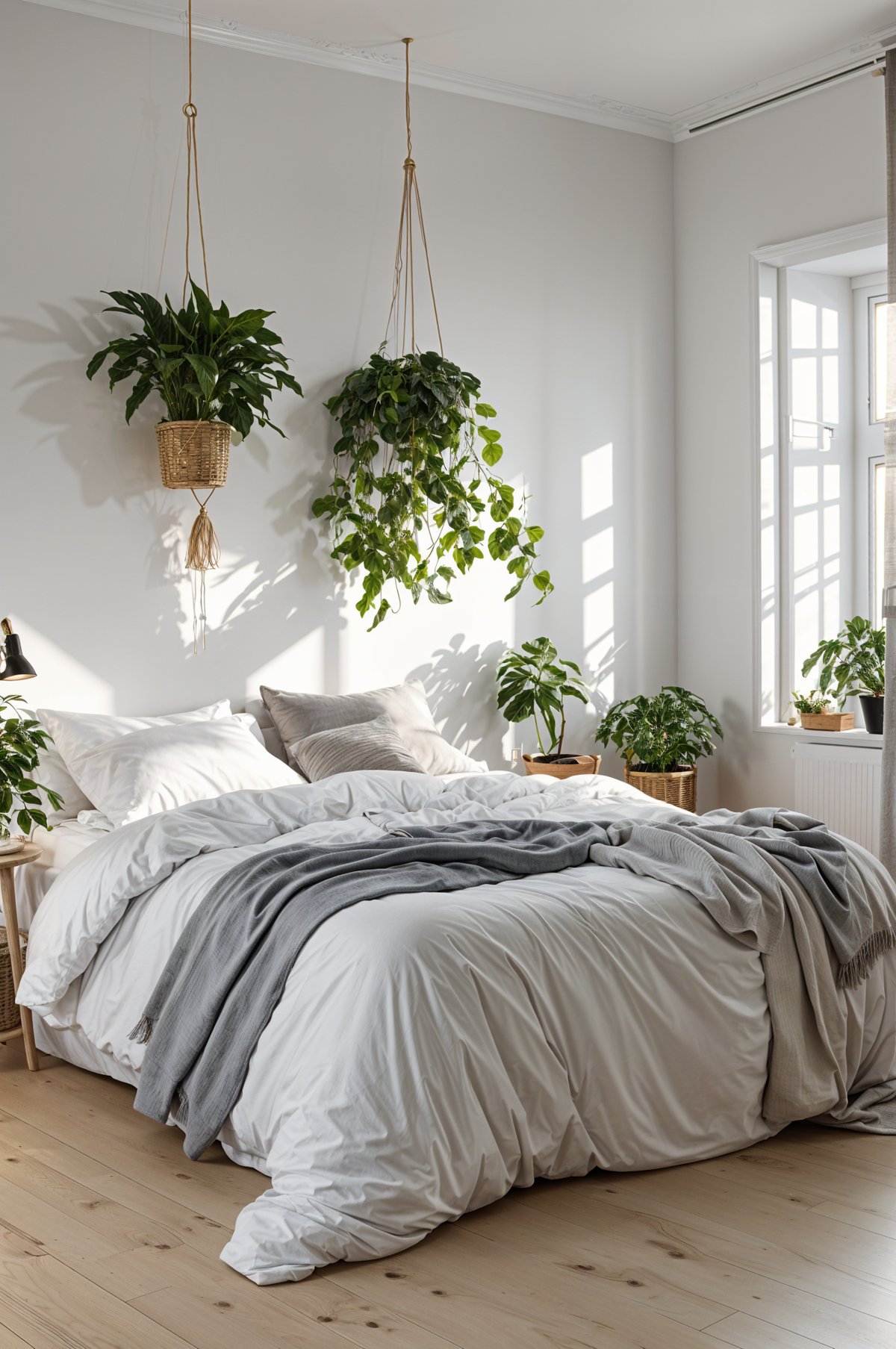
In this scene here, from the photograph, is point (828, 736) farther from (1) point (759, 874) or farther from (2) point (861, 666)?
(1) point (759, 874)

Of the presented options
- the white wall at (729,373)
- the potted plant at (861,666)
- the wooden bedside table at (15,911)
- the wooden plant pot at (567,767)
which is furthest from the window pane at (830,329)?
the wooden bedside table at (15,911)

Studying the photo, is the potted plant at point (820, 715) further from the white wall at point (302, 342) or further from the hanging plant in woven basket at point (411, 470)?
the hanging plant in woven basket at point (411, 470)

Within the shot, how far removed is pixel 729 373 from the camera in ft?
18.7

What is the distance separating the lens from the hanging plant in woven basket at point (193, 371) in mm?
4227

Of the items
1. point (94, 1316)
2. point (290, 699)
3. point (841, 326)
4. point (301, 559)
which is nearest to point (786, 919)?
point (94, 1316)

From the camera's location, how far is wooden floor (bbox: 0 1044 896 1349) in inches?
87.6

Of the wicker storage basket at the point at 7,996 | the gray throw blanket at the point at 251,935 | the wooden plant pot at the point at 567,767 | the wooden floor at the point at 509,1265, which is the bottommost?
the wooden floor at the point at 509,1265

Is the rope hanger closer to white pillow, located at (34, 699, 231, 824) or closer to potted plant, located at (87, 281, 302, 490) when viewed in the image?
potted plant, located at (87, 281, 302, 490)

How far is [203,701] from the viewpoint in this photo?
461 centimetres

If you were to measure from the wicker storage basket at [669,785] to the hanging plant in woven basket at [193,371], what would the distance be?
2104 millimetres

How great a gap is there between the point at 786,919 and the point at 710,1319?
104cm

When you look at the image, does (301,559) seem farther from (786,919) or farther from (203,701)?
(786,919)

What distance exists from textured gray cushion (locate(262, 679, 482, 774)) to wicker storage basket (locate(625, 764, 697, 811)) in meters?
0.93

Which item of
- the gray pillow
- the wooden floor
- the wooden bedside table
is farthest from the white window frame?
the wooden bedside table
